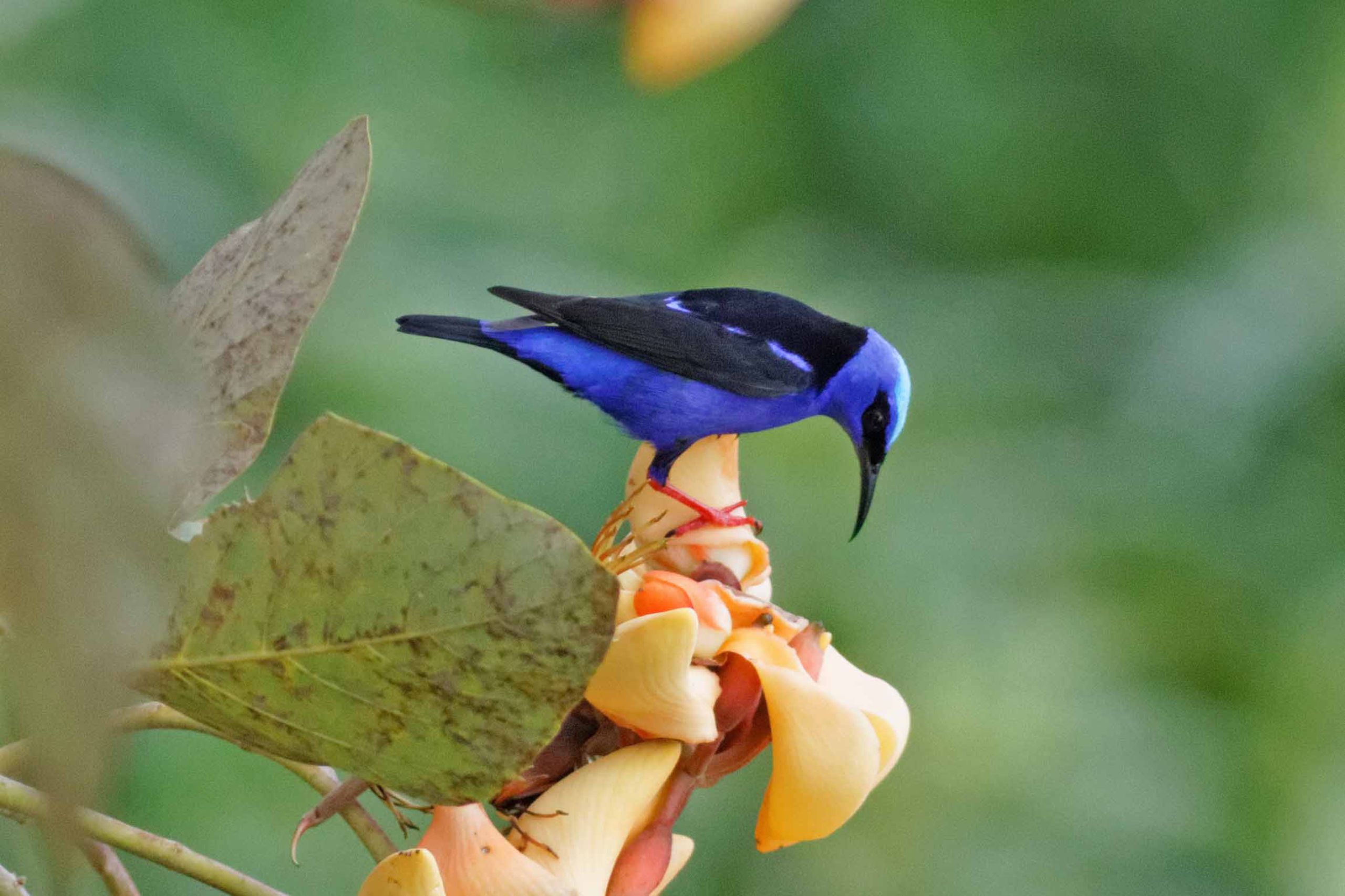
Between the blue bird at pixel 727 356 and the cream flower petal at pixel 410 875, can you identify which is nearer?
the cream flower petal at pixel 410 875

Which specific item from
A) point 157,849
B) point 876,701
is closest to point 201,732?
point 157,849

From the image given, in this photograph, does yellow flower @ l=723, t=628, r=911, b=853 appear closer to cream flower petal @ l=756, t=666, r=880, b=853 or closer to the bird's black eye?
cream flower petal @ l=756, t=666, r=880, b=853

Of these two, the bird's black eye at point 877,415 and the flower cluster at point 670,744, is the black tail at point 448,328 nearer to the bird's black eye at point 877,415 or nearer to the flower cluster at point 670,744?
the bird's black eye at point 877,415

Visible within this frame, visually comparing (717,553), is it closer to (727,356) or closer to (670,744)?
(670,744)

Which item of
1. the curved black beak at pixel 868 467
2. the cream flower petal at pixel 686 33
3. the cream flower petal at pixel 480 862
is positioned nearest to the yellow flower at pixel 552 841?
the cream flower petal at pixel 480 862

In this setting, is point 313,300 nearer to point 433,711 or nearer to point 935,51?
point 433,711

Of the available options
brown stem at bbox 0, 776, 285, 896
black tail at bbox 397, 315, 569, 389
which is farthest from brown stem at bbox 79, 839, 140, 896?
black tail at bbox 397, 315, 569, 389

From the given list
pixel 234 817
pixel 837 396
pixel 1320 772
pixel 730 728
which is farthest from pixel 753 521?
pixel 1320 772
